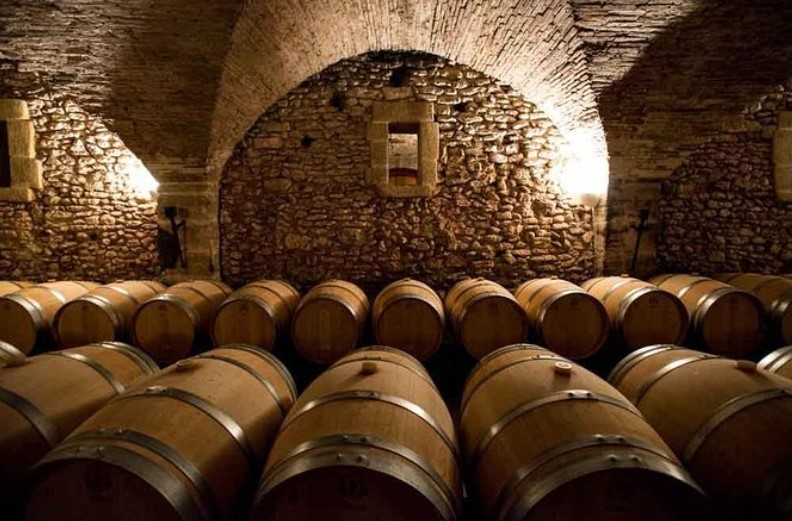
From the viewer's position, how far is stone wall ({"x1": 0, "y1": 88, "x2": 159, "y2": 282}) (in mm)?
6082

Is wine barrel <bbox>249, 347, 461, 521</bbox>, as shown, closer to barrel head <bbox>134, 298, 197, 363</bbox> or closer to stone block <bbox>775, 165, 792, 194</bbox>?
barrel head <bbox>134, 298, 197, 363</bbox>

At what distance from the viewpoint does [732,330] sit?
4016 mm

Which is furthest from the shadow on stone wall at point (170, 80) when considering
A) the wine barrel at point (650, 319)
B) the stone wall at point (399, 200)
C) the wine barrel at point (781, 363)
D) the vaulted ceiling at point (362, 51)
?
the wine barrel at point (781, 363)

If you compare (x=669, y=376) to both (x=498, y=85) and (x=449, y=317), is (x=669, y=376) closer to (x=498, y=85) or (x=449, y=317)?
(x=449, y=317)

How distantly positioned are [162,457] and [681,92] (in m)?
5.91

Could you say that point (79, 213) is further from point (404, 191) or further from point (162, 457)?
point (162, 457)

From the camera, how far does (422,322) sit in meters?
4.10

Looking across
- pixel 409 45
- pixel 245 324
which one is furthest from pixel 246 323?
pixel 409 45

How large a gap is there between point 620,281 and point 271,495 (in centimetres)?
442

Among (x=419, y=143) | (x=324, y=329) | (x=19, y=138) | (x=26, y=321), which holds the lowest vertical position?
(x=324, y=329)

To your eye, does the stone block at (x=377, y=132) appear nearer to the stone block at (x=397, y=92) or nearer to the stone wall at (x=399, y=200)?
the stone wall at (x=399, y=200)

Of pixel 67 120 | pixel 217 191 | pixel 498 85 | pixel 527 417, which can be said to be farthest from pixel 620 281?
pixel 67 120

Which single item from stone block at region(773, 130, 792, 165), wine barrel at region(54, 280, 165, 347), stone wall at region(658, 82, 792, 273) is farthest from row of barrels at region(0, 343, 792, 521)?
stone block at region(773, 130, 792, 165)

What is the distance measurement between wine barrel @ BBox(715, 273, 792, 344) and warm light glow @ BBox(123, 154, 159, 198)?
738cm
